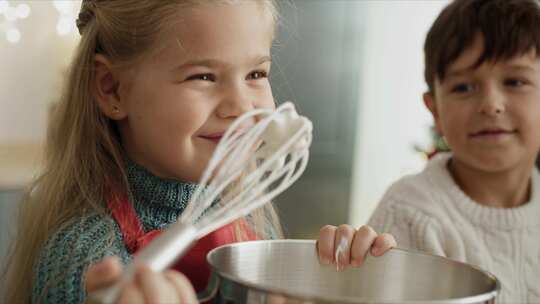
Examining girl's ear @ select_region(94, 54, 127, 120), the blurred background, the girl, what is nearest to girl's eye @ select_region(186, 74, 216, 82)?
the girl

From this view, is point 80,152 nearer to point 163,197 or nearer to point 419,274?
point 163,197

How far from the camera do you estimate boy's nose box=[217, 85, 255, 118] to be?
2.41 feet

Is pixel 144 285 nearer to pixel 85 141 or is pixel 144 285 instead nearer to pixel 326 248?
pixel 326 248

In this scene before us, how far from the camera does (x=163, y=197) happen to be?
2.66ft

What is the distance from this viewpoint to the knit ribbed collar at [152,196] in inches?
31.9

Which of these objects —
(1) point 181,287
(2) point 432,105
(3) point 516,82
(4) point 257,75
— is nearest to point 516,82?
(3) point 516,82

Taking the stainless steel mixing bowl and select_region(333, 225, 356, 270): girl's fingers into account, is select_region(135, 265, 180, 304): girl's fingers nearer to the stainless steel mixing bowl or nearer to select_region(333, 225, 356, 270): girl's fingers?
the stainless steel mixing bowl

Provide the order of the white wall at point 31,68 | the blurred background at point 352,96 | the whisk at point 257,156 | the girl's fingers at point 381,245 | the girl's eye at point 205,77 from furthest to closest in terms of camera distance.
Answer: the blurred background at point 352,96, the white wall at point 31,68, the girl's eye at point 205,77, the girl's fingers at point 381,245, the whisk at point 257,156

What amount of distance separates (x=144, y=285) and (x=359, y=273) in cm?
30

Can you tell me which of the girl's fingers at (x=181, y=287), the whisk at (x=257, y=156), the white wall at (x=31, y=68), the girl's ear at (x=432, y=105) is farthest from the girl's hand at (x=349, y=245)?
the white wall at (x=31, y=68)

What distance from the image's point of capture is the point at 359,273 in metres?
0.67

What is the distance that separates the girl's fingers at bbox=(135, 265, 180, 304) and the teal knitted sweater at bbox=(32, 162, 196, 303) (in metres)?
0.29

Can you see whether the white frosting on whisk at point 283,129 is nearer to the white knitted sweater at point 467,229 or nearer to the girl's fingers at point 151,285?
the girl's fingers at point 151,285

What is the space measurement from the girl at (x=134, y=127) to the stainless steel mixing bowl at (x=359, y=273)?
0.14 metres
